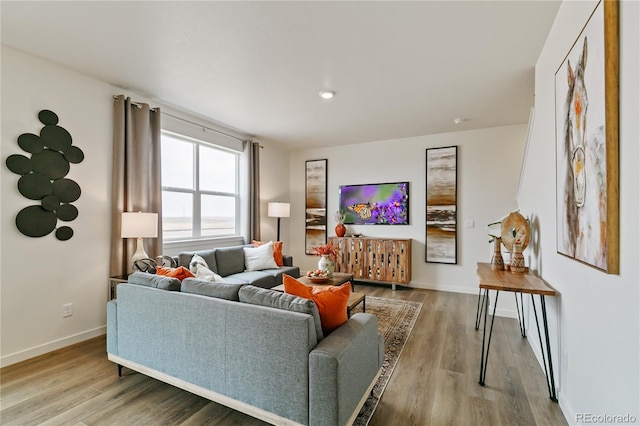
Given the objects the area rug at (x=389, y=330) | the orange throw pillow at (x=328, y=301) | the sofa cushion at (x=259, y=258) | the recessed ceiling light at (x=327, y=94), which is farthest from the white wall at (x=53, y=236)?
the area rug at (x=389, y=330)

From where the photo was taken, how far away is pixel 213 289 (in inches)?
74.5

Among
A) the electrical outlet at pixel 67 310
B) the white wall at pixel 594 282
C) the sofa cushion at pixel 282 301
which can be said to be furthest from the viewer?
the electrical outlet at pixel 67 310

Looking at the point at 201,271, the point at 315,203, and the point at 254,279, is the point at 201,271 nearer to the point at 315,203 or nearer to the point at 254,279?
the point at 254,279

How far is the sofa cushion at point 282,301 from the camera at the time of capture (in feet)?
5.23

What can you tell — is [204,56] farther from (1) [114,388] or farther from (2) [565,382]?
(2) [565,382]

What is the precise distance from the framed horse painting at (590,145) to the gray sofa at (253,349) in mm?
1211

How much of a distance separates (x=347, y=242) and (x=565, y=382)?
11.8 ft

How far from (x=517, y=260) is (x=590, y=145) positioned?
153cm

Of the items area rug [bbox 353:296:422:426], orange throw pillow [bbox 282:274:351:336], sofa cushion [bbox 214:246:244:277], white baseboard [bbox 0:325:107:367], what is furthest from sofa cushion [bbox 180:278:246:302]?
sofa cushion [bbox 214:246:244:277]

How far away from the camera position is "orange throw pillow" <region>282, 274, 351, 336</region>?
172cm

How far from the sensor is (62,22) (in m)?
2.16

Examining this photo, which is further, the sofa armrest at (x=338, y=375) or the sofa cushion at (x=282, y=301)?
the sofa cushion at (x=282, y=301)

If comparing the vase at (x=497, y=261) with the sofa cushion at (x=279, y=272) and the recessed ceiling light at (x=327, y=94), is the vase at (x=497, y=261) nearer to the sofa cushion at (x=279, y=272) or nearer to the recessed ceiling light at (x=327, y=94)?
the recessed ceiling light at (x=327, y=94)

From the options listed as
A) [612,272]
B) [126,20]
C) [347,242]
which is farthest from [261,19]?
[347,242]
